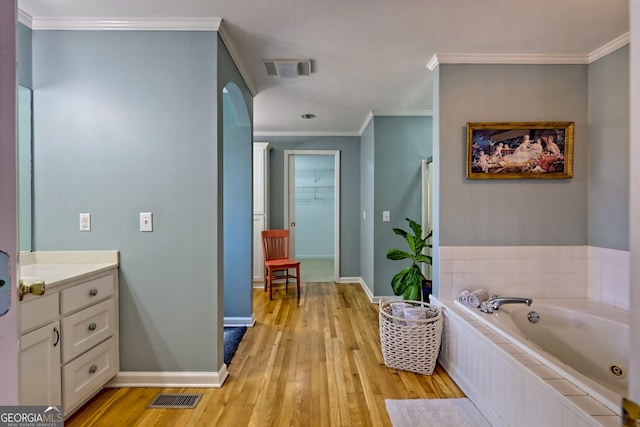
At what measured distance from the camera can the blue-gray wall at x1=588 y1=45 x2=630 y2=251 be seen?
7.13 feet

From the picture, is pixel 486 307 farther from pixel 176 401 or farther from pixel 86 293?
pixel 86 293

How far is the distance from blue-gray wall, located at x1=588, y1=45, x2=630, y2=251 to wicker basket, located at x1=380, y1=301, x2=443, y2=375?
1348mm

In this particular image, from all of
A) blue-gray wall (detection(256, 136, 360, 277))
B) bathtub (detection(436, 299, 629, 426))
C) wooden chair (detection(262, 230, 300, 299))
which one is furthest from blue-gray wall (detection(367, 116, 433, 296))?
bathtub (detection(436, 299, 629, 426))

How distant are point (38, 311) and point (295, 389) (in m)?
1.45

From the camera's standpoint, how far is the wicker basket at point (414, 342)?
85.7 inches

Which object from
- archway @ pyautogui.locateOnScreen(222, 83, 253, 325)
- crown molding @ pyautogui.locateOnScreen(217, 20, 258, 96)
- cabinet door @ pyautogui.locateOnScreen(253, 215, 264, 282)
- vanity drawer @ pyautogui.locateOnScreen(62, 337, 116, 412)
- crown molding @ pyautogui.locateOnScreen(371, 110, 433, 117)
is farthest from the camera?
cabinet door @ pyautogui.locateOnScreen(253, 215, 264, 282)

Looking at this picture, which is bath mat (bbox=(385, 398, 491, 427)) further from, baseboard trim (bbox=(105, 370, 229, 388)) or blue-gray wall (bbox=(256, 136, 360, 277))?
blue-gray wall (bbox=(256, 136, 360, 277))

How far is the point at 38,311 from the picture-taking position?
59.8 inches

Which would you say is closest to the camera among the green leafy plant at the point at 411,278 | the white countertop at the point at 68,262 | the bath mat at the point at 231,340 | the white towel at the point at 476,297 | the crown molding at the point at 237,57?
the white countertop at the point at 68,262

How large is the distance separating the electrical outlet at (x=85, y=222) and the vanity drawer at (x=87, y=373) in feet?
2.33

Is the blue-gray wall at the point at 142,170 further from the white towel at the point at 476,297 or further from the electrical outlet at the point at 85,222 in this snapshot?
the white towel at the point at 476,297

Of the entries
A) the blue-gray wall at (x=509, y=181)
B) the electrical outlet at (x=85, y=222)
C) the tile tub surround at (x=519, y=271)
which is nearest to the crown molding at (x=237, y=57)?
the electrical outlet at (x=85, y=222)

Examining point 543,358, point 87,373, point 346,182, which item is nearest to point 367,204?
point 346,182

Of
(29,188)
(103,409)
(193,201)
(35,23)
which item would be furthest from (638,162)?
(35,23)
